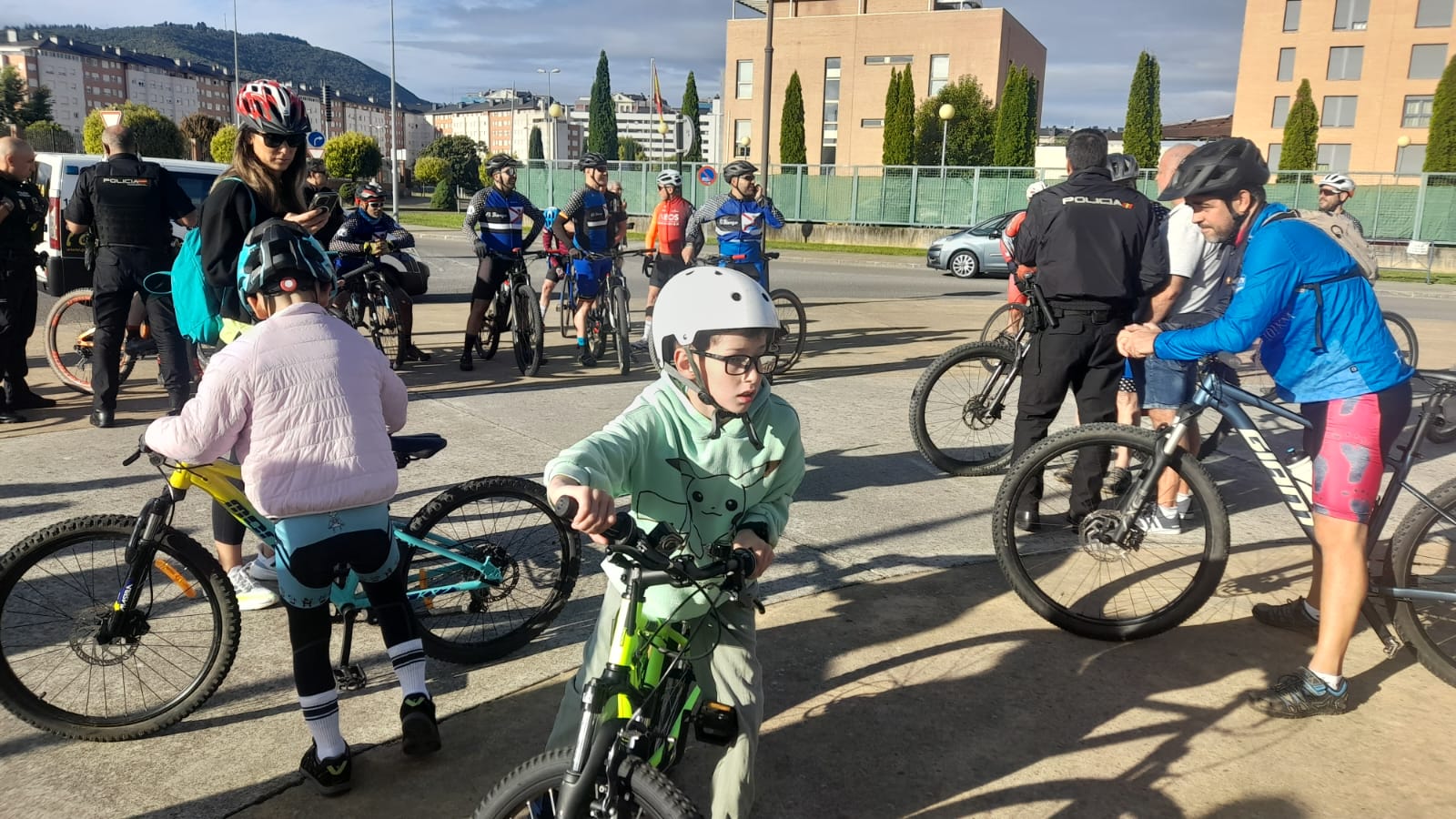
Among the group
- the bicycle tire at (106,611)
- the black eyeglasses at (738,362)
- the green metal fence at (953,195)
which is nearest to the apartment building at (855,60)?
the green metal fence at (953,195)

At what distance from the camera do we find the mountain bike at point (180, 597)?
303 centimetres

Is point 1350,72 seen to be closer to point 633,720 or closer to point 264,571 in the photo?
point 264,571

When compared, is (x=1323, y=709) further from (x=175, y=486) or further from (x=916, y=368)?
(x=916, y=368)

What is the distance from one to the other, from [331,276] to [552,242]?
7401mm

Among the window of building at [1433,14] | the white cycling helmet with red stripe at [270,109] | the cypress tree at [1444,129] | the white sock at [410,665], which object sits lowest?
the white sock at [410,665]

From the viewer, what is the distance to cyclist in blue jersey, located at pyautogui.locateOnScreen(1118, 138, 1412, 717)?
3.37m

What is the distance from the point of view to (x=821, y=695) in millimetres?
3463

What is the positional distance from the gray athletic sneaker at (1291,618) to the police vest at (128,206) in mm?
6962

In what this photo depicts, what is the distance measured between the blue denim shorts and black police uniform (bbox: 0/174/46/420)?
7468 millimetres

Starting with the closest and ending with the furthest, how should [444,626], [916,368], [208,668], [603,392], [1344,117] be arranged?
[208,668], [444,626], [603,392], [916,368], [1344,117]

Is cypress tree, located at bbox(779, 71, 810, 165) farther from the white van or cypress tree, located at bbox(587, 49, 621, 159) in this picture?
the white van

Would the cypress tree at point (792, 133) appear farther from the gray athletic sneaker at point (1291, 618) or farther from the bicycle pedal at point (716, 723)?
the bicycle pedal at point (716, 723)

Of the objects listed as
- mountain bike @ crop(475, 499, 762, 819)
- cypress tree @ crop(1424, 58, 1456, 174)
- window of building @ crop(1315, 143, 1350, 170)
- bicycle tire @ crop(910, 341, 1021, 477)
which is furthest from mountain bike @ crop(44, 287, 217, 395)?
window of building @ crop(1315, 143, 1350, 170)

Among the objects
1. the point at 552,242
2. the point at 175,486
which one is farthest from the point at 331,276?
the point at 552,242
